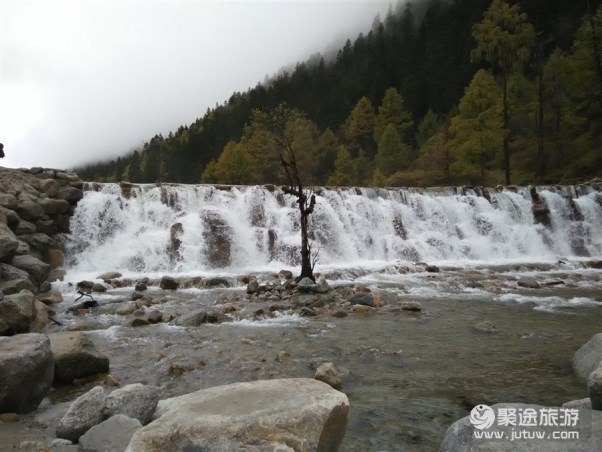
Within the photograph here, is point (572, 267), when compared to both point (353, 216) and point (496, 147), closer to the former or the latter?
point (353, 216)

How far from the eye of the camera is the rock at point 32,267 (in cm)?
1391

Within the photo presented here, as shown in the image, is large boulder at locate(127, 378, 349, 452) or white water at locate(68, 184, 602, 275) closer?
large boulder at locate(127, 378, 349, 452)

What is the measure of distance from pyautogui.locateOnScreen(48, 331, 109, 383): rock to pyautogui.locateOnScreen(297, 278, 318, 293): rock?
7.48m

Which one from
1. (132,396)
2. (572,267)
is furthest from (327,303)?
(572,267)

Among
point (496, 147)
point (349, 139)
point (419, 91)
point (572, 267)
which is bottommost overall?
point (572, 267)

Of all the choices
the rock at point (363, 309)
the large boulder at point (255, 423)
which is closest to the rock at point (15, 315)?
the large boulder at point (255, 423)

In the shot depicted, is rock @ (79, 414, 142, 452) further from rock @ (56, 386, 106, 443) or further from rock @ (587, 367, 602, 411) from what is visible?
rock @ (587, 367, 602, 411)

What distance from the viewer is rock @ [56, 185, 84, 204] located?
64.9ft

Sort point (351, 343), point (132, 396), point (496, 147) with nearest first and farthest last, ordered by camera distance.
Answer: point (132, 396) < point (351, 343) < point (496, 147)

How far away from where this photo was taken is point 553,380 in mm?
6184

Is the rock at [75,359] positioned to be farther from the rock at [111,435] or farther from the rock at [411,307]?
the rock at [411,307]

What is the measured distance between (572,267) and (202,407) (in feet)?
69.5

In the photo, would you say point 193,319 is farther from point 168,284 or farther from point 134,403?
point 134,403

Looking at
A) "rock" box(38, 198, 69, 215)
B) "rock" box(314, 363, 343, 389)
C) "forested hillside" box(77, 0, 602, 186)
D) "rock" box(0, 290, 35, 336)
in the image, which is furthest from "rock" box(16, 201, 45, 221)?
"rock" box(314, 363, 343, 389)
